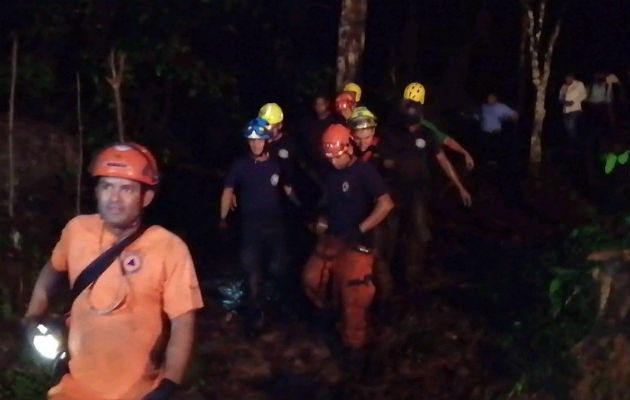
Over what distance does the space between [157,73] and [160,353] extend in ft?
30.3

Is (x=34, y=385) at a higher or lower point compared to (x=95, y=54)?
lower

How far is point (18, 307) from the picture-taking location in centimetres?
968

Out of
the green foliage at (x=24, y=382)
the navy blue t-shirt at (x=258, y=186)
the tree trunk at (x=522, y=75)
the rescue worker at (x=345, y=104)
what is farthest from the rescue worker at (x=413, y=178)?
the tree trunk at (x=522, y=75)

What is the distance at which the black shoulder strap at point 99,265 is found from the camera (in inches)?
190

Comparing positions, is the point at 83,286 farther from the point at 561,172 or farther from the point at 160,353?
the point at 561,172

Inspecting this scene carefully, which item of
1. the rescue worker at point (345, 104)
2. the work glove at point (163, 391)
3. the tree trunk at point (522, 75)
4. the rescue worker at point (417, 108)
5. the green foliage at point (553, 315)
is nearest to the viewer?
the work glove at point (163, 391)

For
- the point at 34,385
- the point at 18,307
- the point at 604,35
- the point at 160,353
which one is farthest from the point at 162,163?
the point at 604,35

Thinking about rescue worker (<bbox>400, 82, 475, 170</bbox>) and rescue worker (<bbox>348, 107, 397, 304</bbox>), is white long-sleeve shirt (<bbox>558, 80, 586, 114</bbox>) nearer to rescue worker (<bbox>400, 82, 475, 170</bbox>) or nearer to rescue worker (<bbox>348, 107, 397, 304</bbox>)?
rescue worker (<bbox>400, 82, 475, 170</bbox>)

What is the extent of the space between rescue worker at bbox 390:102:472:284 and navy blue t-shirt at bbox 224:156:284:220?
109cm

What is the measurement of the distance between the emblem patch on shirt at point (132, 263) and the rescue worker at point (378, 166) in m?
4.58

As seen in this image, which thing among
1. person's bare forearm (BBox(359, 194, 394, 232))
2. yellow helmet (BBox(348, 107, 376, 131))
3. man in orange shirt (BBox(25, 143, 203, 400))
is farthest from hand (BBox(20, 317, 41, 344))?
yellow helmet (BBox(348, 107, 376, 131))

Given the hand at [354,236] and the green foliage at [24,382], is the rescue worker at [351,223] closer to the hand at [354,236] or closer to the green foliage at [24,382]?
the hand at [354,236]

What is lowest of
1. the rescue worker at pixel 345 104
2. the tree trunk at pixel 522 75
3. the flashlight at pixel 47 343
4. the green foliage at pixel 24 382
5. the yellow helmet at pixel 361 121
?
the green foliage at pixel 24 382

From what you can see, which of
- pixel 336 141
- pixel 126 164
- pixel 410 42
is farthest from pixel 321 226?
A: pixel 410 42
